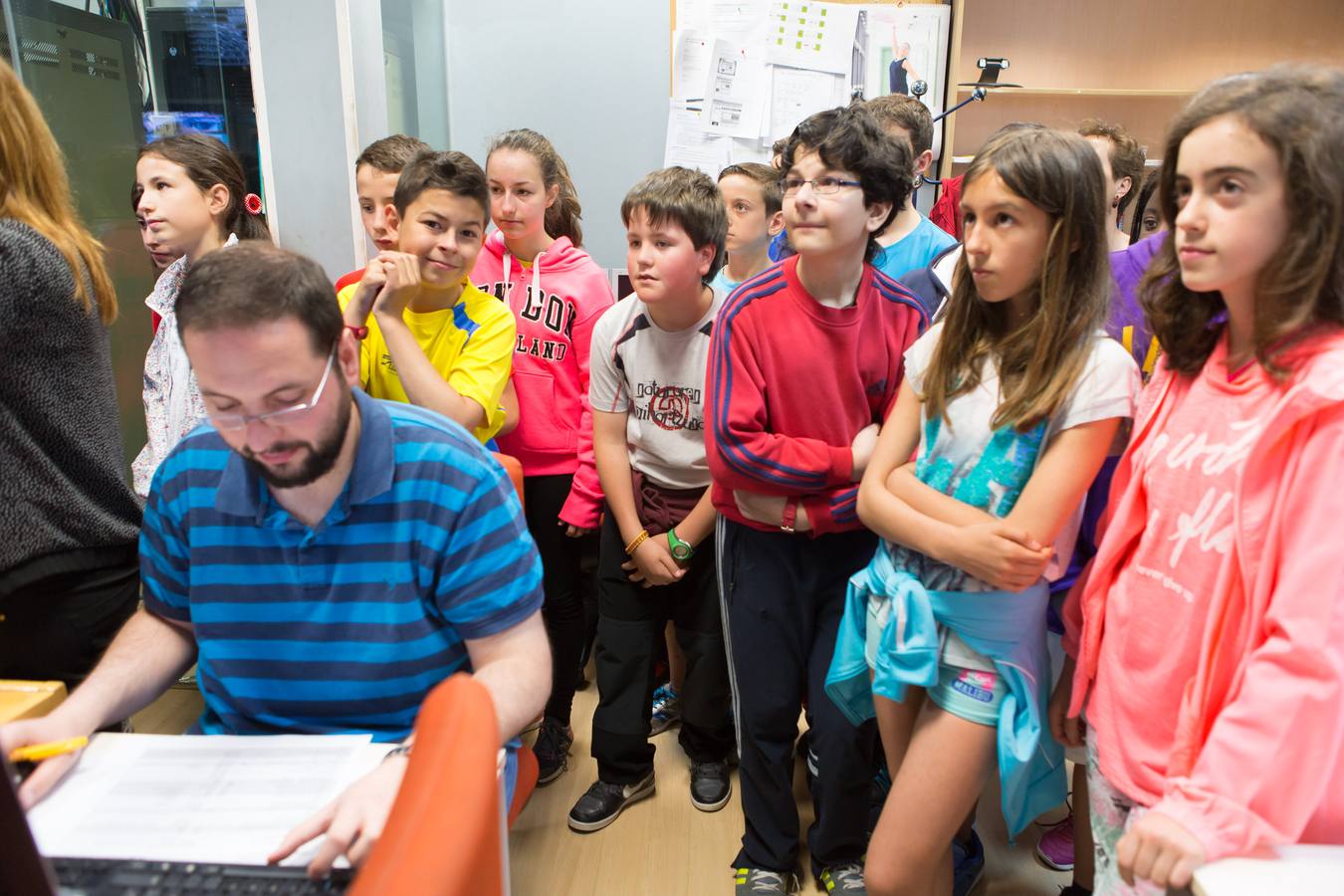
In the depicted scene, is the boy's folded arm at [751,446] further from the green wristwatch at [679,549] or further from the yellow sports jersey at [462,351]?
the yellow sports jersey at [462,351]

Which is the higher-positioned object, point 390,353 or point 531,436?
point 390,353

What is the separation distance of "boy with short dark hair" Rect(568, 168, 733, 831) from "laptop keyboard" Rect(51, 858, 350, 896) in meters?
1.17

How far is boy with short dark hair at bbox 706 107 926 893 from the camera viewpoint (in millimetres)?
1573

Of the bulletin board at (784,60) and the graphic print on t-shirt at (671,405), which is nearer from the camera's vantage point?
the graphic print on t-shirt at (671,405)

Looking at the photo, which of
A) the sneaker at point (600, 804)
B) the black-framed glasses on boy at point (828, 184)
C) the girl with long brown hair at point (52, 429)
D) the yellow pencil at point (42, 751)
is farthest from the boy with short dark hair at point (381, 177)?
the yellow pencil at point (42, 751)

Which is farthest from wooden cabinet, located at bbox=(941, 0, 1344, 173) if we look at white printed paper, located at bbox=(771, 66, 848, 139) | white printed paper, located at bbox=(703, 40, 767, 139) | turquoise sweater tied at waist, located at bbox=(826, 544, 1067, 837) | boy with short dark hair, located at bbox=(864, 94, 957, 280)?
turquoise sweater tied at waist, located at bbox=(826, 544, 1067, 837)

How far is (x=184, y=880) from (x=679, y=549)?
4.01 ft

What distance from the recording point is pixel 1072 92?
3.91 meters

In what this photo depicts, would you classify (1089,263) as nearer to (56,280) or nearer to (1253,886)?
(1253,886)

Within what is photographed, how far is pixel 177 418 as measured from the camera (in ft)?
5.98

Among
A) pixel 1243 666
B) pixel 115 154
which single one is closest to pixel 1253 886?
pixel 1243 666

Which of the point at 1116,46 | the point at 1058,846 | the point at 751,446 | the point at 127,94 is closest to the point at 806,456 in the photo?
the point at 751,446

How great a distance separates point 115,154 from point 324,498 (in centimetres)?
213

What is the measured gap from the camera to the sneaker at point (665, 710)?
7.93 ft
